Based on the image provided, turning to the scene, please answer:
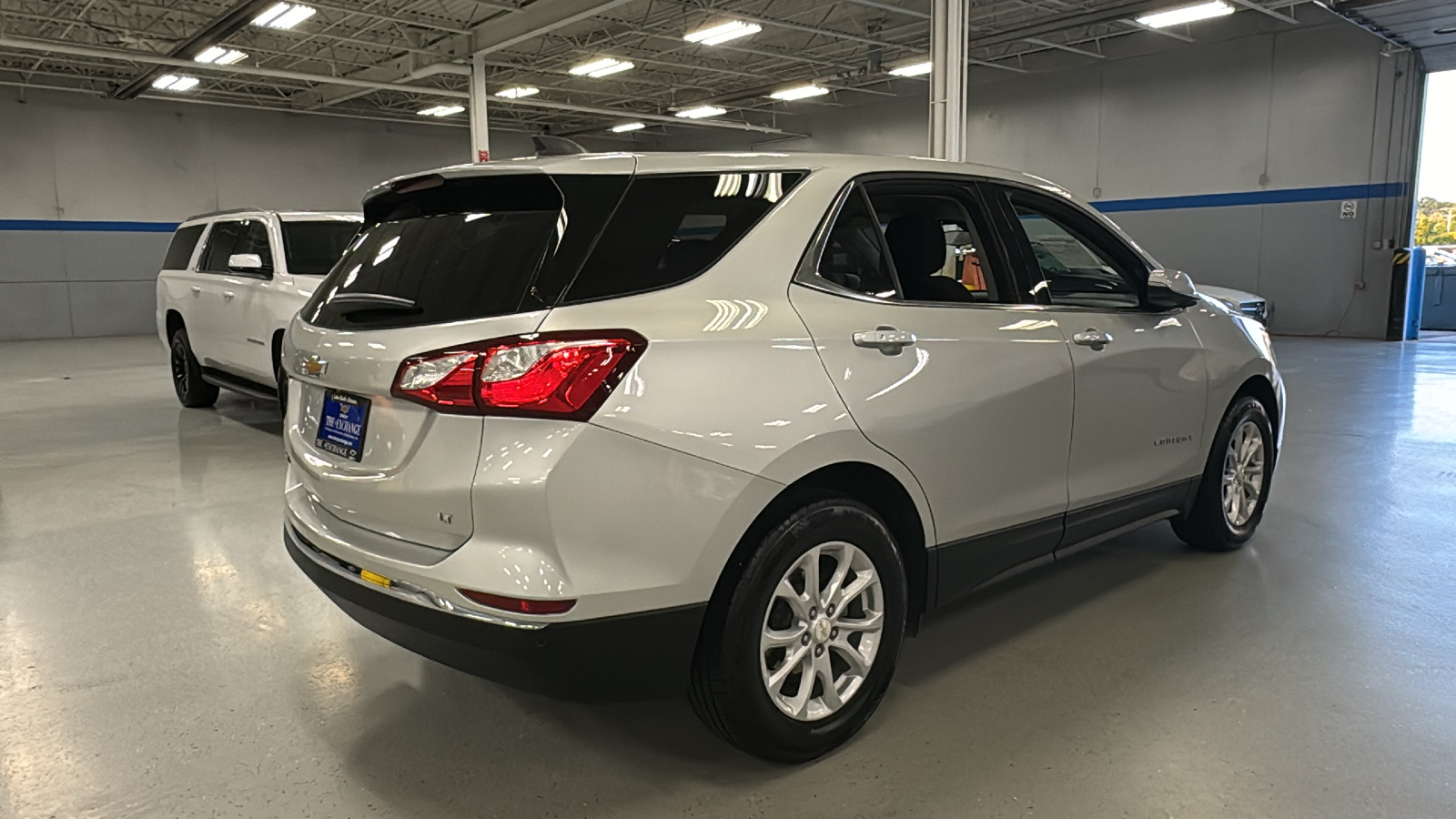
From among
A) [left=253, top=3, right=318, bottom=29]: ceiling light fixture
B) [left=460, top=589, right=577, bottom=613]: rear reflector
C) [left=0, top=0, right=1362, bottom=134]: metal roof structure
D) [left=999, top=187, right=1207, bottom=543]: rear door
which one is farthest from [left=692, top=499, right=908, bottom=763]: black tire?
[left=253, top=3, right=318, bottom=29]: ceiling light fixture

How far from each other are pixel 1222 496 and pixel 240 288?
6.40 m

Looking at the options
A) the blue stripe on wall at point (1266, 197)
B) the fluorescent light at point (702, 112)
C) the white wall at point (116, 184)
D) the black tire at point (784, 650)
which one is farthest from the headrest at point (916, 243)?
the white wall at point (116, 184)

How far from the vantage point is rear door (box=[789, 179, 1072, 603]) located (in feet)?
7.54

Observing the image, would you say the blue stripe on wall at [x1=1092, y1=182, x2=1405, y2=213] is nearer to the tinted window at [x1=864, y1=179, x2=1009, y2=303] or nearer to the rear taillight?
the tinted window at [x1=864, y1=179, x2=1009, y2=303]

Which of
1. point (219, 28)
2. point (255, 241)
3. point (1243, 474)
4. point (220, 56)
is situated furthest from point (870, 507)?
point (220, 56)

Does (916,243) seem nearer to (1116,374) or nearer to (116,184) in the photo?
(1116,374)

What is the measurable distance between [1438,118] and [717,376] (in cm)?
1576

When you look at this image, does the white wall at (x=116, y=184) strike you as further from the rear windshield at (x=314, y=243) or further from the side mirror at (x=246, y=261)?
the side mirror at (x=246, y=261)

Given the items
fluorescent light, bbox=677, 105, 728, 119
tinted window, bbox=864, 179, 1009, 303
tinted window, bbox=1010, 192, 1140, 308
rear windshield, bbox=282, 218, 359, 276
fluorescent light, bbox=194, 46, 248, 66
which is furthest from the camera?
fluorescent light, bbox=677, 105, 728, 119

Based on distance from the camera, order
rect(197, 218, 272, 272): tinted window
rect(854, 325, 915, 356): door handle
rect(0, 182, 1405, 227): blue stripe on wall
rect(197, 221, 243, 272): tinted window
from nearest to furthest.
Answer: rect(854, 325, 915, 356): door handle → rect(197, 218, 272, 272): tinted window → rect(197, 221, 243, 272): tinted window → rect(0, 182, 1405, 227): blue stripe on wall

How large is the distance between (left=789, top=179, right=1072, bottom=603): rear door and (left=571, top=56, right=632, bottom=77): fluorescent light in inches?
524

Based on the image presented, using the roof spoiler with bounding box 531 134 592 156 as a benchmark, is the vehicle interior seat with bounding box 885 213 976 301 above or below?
below

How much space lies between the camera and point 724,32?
43.3ft

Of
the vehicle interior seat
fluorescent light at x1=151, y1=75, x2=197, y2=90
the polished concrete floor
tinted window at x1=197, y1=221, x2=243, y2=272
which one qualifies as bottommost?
the polished concrete floor
